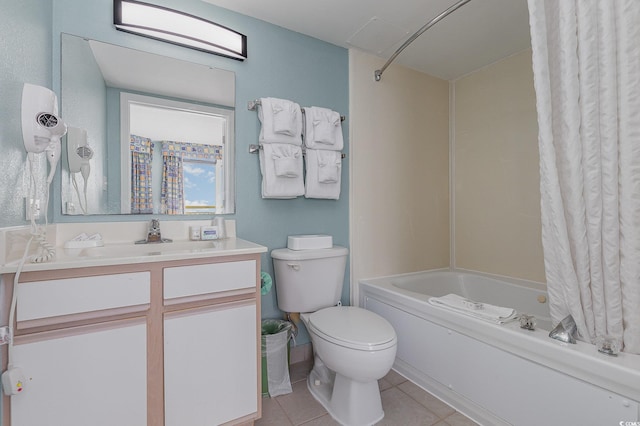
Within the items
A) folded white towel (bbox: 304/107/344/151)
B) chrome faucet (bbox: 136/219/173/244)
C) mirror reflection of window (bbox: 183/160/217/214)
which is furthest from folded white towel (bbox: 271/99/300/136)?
chrome faucet (bbox: 136/219/173/244)

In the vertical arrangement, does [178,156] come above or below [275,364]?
above

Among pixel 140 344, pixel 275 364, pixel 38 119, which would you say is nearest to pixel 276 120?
pixel 38 119

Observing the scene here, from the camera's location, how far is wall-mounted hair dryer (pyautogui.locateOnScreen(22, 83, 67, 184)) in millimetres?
1022

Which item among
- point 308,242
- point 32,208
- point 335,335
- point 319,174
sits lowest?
point 335,335

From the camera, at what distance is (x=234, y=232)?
5.86 ft

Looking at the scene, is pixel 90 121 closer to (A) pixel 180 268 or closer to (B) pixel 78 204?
(B) pixel 78 204

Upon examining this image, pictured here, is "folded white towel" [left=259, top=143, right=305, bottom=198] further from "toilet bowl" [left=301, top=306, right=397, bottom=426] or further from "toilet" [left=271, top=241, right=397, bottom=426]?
"toilet bowl" [left=301, top=306, right=397, bottom=426]

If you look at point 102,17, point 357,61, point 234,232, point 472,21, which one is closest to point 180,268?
point 234,232

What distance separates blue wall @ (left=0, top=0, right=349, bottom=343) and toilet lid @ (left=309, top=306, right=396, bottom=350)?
421 mm

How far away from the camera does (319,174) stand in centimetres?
196

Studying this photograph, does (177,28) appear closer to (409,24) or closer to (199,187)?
(199,187)

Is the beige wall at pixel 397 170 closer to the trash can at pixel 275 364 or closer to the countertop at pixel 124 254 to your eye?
the trash can at pixel 275 364

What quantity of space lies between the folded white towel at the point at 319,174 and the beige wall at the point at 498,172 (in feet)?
4.39

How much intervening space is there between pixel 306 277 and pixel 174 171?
97 centimetres
